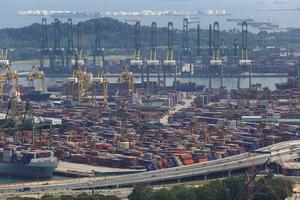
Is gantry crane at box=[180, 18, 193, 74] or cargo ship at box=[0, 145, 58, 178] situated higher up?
gantry crane at box=[180, 18, 193, 74]

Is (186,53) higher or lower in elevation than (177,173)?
higher

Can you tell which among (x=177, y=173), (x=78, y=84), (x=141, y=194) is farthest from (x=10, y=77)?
(x=141, y=194)

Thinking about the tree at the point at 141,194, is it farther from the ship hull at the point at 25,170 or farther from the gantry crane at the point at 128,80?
the gantry crane at the point at 128,80

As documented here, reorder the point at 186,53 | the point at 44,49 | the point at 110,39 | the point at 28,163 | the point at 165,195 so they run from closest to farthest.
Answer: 1. the point at 165,195
2. the point at 28,163
3. the point at 44,49
4. the point at 186,53
5. the point at 110,39

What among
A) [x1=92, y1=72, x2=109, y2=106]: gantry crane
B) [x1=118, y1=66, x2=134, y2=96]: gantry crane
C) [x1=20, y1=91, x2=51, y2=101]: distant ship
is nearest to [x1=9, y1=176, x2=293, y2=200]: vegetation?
[x1=92, y1=72, x2=109, y2=106]: gantry crane

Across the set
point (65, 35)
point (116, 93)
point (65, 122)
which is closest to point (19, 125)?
point (65, 122)

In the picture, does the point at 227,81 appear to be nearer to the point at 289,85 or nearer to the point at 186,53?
the point at 186,53

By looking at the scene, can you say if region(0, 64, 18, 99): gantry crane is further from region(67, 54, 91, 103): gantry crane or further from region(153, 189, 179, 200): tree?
region(153, 189, 179, 200): tree
